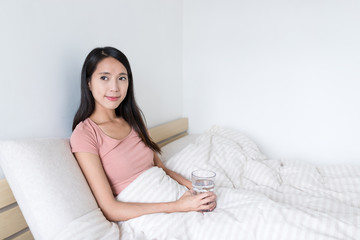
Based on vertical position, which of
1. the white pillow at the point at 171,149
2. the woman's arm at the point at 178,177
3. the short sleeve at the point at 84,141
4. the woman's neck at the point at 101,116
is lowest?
the white pillow at the point at 171,149

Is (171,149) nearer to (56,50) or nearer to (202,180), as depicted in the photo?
(202,180)

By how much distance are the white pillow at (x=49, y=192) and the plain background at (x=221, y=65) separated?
198 mm

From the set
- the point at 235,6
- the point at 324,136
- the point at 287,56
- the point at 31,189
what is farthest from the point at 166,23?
the point at 31,189

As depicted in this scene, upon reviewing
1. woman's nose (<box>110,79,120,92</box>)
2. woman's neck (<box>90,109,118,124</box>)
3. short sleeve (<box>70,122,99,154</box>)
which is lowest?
short sleeve (<box>70,122,99,154</box>)

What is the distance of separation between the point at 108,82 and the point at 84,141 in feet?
0.91

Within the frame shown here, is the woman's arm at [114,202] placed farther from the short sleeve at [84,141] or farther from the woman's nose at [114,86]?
the woman's nose at [114,86]

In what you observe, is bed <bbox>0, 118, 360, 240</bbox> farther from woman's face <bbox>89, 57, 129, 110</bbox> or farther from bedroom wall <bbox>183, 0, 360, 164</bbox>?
bedroom wall <bbox>183, 0, 360, 164</bbox>

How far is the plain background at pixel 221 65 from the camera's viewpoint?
120 centimetres

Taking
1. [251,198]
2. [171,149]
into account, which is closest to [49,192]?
[251,198]

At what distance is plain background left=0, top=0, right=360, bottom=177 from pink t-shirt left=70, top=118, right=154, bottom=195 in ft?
0.71

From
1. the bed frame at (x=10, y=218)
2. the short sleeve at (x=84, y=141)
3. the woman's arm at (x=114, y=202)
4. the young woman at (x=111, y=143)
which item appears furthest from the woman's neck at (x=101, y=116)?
the bed frame at (x=10, y=218)

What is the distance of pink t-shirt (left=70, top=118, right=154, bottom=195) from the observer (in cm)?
109

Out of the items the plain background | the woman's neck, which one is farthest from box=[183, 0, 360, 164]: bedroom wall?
the woman's neck

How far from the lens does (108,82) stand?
3.95 feet
